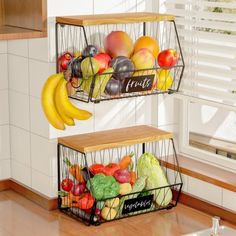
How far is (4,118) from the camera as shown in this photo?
2.69m

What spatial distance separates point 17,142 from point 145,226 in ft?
2.06

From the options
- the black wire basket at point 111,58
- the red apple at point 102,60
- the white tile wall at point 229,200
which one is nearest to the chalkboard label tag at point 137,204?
the white tile wall at point 229,200

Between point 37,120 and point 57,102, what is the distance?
0.17 meters

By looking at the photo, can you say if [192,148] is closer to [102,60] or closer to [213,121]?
[213,121]

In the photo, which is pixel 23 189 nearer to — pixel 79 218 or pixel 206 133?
pixel 79 218

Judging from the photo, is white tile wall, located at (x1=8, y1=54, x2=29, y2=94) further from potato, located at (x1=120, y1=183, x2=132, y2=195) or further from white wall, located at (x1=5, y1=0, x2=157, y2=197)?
potato, located at (x1=120, y1=183, x2=132, y2=195)

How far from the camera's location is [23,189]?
2676 mm

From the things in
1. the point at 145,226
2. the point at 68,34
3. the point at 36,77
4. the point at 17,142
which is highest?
the point at 68,34

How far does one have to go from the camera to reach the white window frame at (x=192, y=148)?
2516 millimetres

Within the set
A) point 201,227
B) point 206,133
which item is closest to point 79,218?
point 201,227

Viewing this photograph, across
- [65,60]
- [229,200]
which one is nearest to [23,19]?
[65,60]

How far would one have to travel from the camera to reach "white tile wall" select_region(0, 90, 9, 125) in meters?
2.67

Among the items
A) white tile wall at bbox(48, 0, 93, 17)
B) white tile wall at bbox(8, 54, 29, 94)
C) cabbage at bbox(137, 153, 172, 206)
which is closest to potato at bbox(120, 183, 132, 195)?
cabbage at bbox(137, 153, 172, 206)

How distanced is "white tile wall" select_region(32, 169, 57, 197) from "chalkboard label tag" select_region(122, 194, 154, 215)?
28 centimetres
